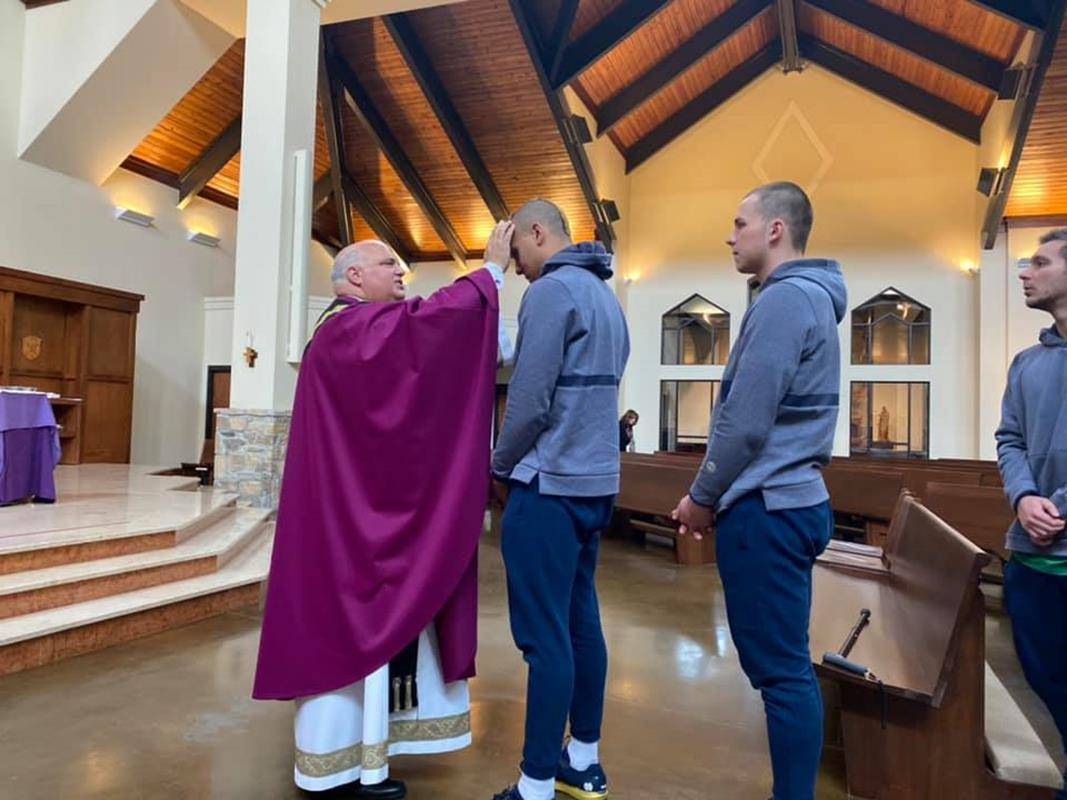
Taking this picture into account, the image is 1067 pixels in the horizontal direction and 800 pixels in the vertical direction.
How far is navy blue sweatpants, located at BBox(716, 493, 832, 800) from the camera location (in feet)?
4.58

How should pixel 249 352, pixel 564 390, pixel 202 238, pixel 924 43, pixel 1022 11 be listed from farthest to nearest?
pixel 202 238
pixel 924 43
pixel 1022 11
pixel 249 352
pixel 564 390

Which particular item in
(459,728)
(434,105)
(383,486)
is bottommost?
(459,728)

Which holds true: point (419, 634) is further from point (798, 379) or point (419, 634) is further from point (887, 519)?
point (887, 519)

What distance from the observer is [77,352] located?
283 inches

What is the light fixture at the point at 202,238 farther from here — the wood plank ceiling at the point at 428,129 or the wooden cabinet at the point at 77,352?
the wooden cabinet at the point at 77,352

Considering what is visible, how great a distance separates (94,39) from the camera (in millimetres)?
6434

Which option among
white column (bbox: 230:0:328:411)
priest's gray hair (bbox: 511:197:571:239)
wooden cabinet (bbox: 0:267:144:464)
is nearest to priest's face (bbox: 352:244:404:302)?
priest's gray hair (bbox: 511:197:571:239)

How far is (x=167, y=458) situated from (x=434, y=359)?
27.5 ft

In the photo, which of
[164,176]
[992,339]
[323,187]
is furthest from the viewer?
[323,187]

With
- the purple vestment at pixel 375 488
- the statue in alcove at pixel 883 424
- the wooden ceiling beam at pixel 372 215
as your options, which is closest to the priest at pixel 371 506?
the purple vestment at pixel 375 488

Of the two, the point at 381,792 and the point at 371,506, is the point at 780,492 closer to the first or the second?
the point at 371,506

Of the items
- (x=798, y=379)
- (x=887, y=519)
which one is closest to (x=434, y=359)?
(x=798, y=379)

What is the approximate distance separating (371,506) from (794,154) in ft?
33.2

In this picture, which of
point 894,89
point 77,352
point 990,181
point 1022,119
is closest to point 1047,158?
point 990,181
